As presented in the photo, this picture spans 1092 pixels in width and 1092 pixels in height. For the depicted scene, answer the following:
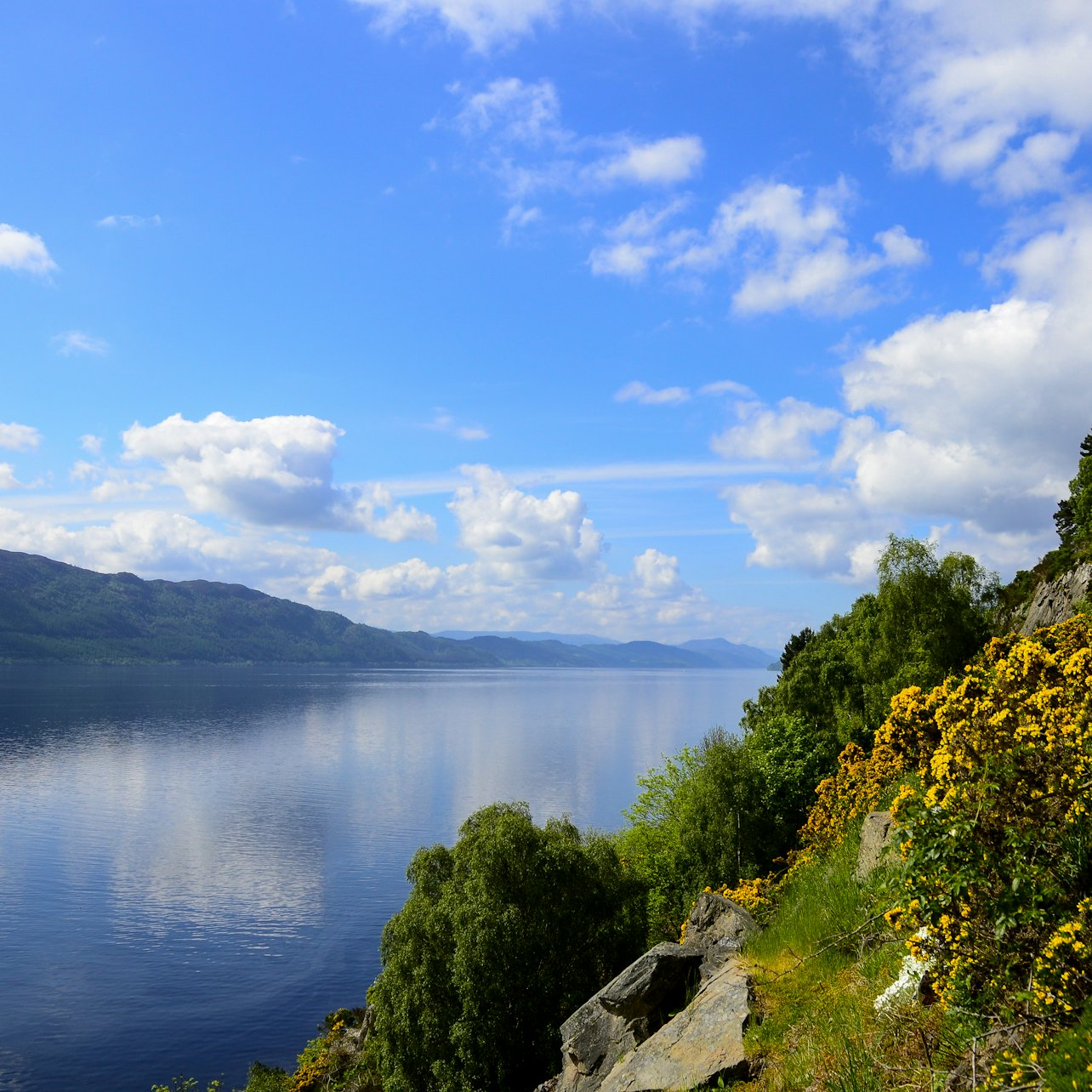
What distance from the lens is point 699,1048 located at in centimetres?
1233

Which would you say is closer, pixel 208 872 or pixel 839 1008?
pixel 839 1008

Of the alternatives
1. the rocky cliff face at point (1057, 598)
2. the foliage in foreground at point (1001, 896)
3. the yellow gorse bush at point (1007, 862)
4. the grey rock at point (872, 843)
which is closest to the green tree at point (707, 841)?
the rocky cliff face at point (1057, 598)

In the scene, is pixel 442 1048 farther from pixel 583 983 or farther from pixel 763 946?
pixel 763 946

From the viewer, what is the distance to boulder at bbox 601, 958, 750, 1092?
11508 mm

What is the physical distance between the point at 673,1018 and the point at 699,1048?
2.12 m

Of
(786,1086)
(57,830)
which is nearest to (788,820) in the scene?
(786,1086)

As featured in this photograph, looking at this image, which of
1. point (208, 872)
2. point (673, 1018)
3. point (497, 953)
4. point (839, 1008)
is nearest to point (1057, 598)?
point (497, 953)

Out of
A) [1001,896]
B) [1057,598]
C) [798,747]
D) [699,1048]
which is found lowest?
[798,747]

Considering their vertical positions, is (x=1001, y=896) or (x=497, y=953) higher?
(x=1001, y=896)

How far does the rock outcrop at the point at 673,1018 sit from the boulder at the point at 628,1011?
0.06 feet

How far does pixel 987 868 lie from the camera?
293 inches

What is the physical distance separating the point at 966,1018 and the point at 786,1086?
305 cm

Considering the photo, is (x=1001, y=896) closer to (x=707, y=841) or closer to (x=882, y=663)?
(x=707, y=841)

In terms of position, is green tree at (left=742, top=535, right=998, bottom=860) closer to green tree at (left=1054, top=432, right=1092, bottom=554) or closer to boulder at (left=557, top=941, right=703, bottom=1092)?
green tree at (left=1054, top=432, right=1092, bottom=554)
